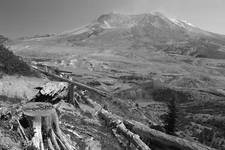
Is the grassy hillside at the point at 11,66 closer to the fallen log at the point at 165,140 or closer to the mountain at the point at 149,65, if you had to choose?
the mountain at the point at 149,65

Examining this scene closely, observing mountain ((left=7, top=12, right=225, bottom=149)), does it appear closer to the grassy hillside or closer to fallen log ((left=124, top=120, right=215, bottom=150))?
fallen log ((left=124, top=120, right=215, bottom=150))

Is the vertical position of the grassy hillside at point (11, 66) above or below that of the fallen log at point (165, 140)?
above

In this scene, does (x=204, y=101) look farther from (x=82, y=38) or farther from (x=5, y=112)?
(x=82, y=38)

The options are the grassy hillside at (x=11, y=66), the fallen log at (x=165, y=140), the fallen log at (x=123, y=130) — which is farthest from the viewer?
the grassy hillside at (x=11, y=66)

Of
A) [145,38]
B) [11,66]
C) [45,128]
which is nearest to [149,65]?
[145,38]

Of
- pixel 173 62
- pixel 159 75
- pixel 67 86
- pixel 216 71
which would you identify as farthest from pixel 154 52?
pixel 67 86

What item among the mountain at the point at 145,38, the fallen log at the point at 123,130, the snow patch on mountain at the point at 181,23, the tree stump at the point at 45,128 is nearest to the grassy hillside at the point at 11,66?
the fallen log at the point at 123,130
